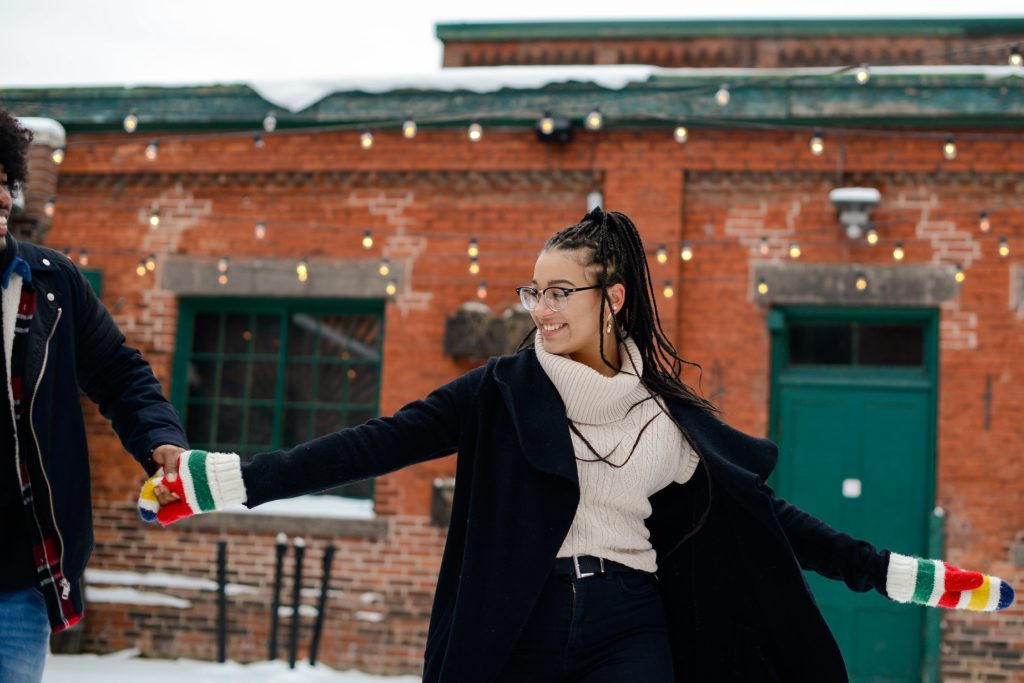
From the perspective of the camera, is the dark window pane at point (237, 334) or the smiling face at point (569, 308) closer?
the smiling face at point (569, 308)

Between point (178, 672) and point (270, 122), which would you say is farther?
point (270, 122)

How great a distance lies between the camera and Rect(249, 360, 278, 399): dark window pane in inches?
364

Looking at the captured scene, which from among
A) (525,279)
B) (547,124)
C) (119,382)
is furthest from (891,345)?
(119,382)


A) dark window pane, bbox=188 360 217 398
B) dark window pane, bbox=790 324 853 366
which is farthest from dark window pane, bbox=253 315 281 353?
dark window pane, bbox=790 324 853 366

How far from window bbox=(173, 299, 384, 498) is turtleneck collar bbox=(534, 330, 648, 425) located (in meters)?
6.15

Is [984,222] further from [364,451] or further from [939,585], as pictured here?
[364,451]

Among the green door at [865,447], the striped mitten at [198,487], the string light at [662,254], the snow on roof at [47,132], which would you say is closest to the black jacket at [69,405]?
the striped mitten at [198,487]

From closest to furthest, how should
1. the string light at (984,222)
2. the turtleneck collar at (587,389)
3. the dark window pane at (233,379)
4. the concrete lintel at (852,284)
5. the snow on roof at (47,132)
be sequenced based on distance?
the turtleneck collar at (587,389) < the string light at (984,222) < the concrete lintel at (852,284) < the snow on roof at (47,132) < the dark window pane at (233,379)

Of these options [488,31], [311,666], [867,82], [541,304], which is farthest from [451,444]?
[488,31]

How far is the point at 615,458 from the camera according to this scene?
2.94m

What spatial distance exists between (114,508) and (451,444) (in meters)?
6.93

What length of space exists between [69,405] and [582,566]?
1.45m

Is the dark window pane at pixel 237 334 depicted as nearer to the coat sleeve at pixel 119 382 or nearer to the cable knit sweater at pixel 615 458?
the coat sleeve at pixel 119 382

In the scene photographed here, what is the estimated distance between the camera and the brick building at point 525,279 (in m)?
8.22
